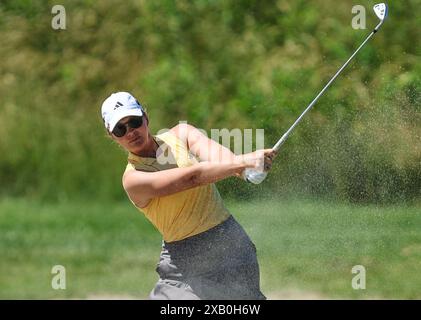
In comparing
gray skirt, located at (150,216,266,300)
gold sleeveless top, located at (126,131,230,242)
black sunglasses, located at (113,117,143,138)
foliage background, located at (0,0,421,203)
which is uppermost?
foliage background, located at (0,0,421,203)

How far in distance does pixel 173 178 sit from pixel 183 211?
0.19 meters

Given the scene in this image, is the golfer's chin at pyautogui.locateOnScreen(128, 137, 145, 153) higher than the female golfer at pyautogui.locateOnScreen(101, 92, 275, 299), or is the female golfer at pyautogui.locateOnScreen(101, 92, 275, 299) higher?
the golfer's chin at pyautogui.locateOnScreen(128, 137, 145, 153)

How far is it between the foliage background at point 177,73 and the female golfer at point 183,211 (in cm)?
263

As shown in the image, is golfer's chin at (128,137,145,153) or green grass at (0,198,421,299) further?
green grass at (0,198,421,299)

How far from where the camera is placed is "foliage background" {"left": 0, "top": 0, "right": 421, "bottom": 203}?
6.84 meters

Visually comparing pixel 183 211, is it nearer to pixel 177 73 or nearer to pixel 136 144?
pixel 136 144

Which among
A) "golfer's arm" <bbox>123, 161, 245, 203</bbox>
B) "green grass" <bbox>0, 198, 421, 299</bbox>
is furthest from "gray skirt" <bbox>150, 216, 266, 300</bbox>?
"green grass" <bbox>0, 198, 421, 299</bbox>

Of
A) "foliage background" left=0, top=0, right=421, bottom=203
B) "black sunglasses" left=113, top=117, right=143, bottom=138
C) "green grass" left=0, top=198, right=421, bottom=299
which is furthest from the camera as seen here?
"foliage background" left=0, top=0, right=421, bottom=203

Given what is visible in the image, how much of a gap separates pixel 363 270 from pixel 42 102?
8.11 ft

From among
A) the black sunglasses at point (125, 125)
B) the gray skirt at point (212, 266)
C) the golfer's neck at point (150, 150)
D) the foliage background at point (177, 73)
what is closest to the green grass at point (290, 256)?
the foliage background at point (177, 73)

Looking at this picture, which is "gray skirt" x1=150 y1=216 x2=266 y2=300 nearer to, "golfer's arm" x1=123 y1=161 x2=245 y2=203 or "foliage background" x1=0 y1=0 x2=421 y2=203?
"golfer's arm" x1=123 y1=161 x2=245 y2=203

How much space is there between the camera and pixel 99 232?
703cm

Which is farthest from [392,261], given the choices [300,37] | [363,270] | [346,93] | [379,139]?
[300,37]

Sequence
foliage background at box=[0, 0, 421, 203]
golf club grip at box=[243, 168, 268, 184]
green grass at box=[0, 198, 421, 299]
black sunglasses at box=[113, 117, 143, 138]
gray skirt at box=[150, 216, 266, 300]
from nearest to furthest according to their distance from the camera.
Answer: golf club grip at box=[243, 168, 268, 184] < black sunglasses at box=[113, 117, 143, 138] < gray skirt at box=[150, 216, 266, 300] < green grass at box=[0, 198, 421, 299] < foliage background at box=[0, 0, 421, 203]
